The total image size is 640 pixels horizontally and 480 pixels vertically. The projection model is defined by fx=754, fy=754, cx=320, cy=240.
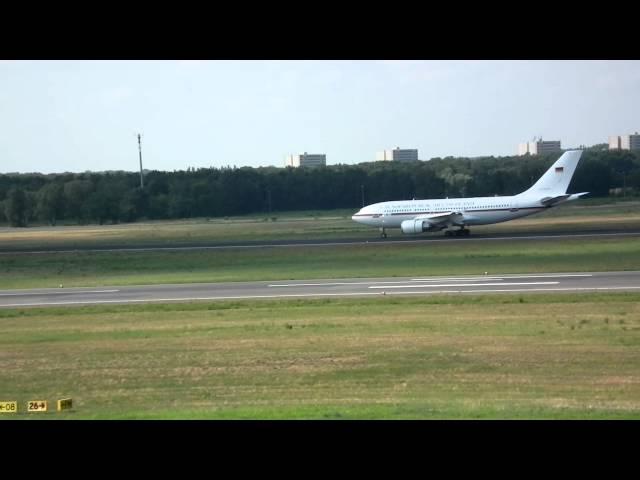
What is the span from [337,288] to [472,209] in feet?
56.4

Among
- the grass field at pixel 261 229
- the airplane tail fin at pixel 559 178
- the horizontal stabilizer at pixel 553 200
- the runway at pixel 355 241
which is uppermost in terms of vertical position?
the airplane tail fin at pixel 559 178

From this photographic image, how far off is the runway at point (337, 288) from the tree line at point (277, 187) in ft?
82.6

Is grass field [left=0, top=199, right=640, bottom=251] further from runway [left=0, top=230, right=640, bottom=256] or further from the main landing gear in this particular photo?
the main landing gear

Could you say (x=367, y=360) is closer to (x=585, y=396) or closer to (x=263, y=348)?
(x=263, y=348)

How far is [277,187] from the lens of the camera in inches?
1844

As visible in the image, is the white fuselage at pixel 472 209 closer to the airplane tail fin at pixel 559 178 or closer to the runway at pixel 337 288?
the airplane tail fin at pixel 559 178

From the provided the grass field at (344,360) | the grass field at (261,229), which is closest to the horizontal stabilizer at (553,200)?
the grass field at (261,229)

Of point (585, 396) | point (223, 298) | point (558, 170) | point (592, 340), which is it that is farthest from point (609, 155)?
point (585, 396)

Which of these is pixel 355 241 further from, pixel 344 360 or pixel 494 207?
pixel 344 360

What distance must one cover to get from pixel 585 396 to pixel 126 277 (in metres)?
19.0

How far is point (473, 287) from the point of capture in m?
18.1

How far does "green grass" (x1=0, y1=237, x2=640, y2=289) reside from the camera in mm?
22688

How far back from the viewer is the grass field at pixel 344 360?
7527 mm

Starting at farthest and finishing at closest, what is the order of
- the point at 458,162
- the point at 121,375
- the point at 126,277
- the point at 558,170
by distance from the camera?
the point at 458,162, the point at 558,170, the point at 126,277, the point at 121,375
